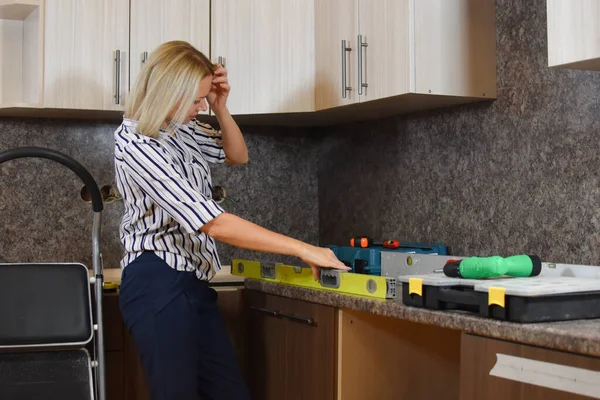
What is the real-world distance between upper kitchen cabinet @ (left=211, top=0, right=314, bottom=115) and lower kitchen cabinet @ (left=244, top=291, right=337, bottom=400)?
728 millimetres

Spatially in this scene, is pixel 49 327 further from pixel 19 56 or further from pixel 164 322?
pixel 19 56

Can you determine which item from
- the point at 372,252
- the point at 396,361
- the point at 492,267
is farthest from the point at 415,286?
the point at 372,252

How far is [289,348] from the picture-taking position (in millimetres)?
2377

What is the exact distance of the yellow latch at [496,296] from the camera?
1618 mm

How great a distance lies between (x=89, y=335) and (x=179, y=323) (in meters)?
0.41

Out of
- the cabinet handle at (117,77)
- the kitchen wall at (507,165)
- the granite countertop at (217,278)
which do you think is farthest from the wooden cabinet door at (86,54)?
the kitchen wall at (507,165)

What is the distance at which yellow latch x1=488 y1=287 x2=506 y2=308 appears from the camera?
5.31 feet

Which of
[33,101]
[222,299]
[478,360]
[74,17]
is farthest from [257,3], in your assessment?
[478,360]

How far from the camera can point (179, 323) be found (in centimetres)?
216

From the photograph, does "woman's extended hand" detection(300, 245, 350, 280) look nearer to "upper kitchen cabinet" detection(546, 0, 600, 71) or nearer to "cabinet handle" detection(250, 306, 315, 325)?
"cabinet handle" detection(250, 306, 315, 325)

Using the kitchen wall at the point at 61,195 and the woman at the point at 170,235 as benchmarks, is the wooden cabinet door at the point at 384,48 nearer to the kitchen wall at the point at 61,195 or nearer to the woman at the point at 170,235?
the woman at the point at 170,235

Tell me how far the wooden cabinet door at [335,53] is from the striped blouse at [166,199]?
22.5 inches

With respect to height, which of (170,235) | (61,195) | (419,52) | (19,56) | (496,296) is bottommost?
(496,296)

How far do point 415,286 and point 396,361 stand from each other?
44 centimetres
